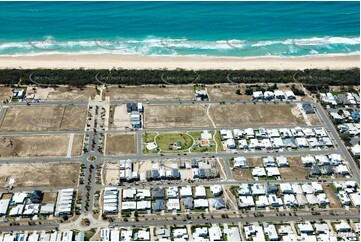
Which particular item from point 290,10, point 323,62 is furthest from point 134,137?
point 290,10

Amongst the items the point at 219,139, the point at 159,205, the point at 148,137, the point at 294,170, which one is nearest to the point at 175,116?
the point at 148,137

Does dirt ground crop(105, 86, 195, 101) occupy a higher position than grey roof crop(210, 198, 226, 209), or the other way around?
dirt ground crop(105, 86, 195, 101)

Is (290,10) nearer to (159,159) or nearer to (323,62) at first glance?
(323,62)

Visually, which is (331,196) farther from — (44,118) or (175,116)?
(44,118)

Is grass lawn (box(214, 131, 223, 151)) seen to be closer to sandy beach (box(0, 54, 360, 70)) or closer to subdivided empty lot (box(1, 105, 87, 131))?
subdivided empty lot (box(1, 105, 87, 131))

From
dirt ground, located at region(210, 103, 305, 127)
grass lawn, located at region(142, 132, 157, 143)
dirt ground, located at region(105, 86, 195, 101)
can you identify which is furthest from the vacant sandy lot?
dirt ground, located at region(105, 86, 195, 101)

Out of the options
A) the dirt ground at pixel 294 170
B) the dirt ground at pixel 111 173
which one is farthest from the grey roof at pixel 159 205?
the dirt ground at pixel 294 170

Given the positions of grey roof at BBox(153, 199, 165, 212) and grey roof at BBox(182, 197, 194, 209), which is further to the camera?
grey roof at BBox(182, 197, 194, 209)

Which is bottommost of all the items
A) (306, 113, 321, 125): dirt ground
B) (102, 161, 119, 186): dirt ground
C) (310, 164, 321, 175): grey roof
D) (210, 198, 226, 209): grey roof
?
(210, 198, 226, 209): grey roof
